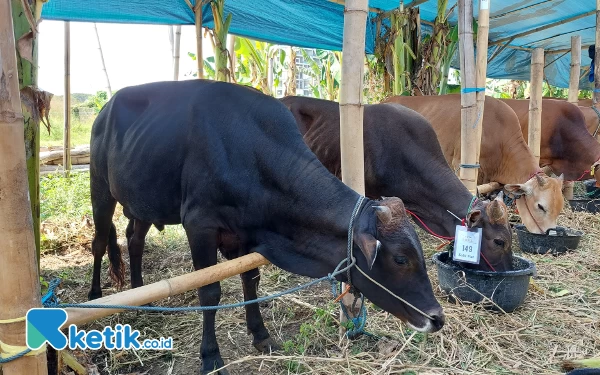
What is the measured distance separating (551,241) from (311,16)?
4584 mm

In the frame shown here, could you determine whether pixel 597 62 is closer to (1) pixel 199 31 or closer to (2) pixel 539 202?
(2) pixel 539 202

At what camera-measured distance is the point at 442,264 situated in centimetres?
386

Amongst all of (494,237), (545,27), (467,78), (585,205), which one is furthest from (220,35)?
(545,27)

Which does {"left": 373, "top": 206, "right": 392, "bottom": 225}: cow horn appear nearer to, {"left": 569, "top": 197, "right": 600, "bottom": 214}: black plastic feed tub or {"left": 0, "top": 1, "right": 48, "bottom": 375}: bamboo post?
{"left": 0, "top": 1, "right": 48, "bottom": 375}: bamboo post

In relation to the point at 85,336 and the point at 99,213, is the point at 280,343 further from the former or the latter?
the point at 99,213

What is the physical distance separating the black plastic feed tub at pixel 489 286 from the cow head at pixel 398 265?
1.34 m

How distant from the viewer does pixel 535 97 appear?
607 centimetres

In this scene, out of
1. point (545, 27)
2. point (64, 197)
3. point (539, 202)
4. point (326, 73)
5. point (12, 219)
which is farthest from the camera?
point (326, 73)

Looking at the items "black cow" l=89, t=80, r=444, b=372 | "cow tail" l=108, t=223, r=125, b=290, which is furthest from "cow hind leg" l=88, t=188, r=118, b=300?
"black cow" l=89, t=80, r=444, b=372

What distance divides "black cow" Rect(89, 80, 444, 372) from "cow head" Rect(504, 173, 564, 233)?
3276mm

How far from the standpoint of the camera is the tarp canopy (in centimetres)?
607

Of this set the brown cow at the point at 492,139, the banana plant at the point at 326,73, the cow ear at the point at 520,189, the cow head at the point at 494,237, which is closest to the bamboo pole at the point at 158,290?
the cow head at the point at 494,237

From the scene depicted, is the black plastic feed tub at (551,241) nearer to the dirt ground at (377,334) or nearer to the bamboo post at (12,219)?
the dirt ground at (377,334)

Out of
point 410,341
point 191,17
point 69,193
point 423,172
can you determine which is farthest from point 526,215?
point 69,193
